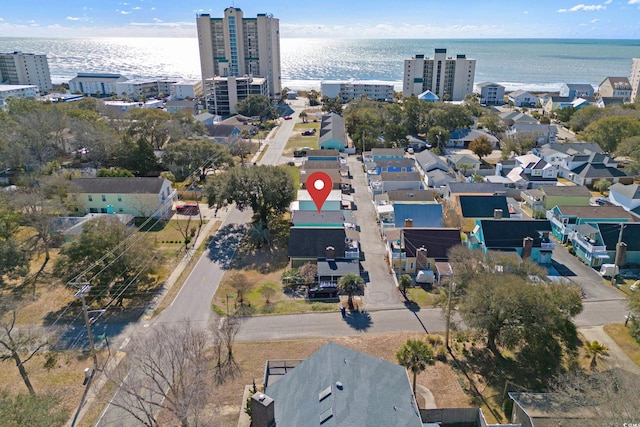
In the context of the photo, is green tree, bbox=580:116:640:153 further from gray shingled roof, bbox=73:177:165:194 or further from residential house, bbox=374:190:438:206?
gray shingled roof, bbox=73:177:165:194

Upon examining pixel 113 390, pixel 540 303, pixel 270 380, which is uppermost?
pixel 540 303

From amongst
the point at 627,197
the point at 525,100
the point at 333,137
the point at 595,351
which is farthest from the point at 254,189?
the point at 525,100

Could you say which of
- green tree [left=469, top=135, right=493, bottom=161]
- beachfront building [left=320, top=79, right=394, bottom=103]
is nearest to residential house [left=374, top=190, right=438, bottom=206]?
green tree [left=469, top=135, right=493, bottom=161]

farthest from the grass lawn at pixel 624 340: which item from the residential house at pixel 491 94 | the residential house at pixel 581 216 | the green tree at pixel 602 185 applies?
the residential house at pixel 491 94

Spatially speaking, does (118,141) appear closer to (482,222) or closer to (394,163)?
(394,163)

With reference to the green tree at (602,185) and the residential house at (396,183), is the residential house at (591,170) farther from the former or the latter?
the residential house at (396,183)

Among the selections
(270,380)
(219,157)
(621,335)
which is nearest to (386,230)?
(621,335)
